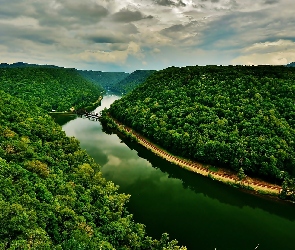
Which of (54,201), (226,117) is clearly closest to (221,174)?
(226,117)

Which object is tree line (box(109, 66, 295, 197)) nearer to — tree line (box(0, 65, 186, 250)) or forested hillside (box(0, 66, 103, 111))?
tree line (box(0, 65, 186, 250))

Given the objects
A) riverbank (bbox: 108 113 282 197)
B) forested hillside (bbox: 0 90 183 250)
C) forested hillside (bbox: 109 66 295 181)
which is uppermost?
forested hillside (bbox: 109 66 295 181)

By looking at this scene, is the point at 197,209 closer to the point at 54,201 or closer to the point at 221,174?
the point at 221,174

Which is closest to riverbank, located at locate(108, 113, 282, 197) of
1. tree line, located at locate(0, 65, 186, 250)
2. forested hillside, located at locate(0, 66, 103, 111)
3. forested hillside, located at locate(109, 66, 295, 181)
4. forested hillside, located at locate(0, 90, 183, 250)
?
forested hillside, located at locate(109, 66, 295, 181)

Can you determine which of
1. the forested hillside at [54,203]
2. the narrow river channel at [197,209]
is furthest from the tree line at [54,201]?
the narrow river channel at [197,209]

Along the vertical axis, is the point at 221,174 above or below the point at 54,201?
below

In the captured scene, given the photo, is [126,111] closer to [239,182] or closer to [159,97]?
[159,97]

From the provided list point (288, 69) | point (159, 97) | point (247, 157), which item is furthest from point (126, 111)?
point (288, 69)
